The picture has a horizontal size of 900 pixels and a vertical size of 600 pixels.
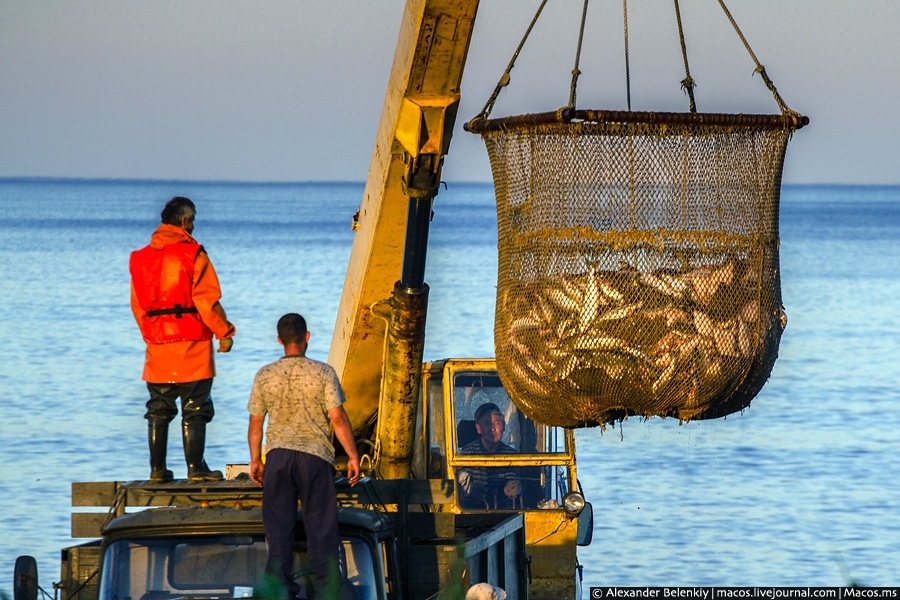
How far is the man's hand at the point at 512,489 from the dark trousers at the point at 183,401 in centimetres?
342

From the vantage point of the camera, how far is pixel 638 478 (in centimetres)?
2402

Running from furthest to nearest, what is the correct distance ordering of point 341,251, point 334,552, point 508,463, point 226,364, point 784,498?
point 341,251 → point 226,364 → point 784,498 → point 508,463 → point 334,552

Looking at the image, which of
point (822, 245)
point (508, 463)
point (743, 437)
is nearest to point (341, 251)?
point (822, 245)

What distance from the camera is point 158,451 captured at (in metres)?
9.68

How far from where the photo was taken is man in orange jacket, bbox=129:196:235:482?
983 cm

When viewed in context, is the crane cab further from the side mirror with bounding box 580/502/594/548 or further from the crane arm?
Result: the crane arm

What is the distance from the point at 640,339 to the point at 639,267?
1.44 ft

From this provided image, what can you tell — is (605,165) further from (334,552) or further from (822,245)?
(822,245)

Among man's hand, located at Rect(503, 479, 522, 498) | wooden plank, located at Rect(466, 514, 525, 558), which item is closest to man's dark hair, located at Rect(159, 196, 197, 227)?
wooden plank, located at Rect(466, 514, 525, 558)

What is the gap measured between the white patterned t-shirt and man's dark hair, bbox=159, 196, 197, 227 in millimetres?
1670

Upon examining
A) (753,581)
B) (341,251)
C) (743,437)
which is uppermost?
(341,251)

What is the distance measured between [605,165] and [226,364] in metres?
24.8

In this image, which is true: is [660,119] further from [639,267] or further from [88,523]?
[88,523]

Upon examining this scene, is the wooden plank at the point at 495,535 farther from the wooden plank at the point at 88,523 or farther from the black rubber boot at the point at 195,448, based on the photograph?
the wooden plank at the point at 88,523
